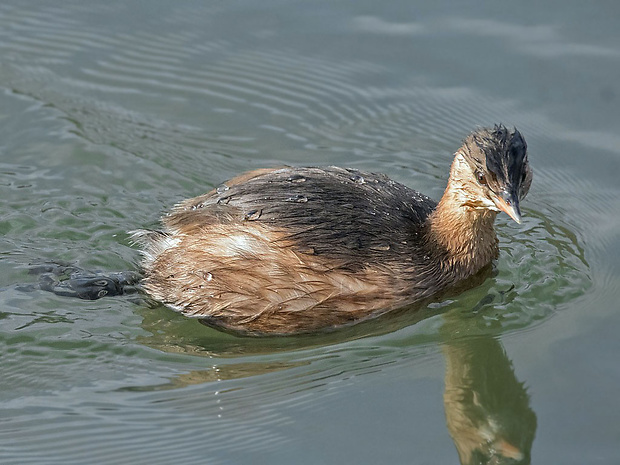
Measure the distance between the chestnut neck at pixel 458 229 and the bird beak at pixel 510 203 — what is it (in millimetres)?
417

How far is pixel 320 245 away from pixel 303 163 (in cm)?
227

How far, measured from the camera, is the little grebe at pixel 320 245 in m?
6.78

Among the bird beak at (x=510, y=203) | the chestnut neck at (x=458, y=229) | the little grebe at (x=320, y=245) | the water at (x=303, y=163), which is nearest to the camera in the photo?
the water at (x=303, y=163)

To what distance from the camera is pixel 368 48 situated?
1002 cm

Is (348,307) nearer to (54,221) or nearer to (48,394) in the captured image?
(48,394)

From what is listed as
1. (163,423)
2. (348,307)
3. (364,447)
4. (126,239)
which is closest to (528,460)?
(364,447)

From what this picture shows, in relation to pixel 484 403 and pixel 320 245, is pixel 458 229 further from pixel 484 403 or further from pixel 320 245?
pixel 484 403

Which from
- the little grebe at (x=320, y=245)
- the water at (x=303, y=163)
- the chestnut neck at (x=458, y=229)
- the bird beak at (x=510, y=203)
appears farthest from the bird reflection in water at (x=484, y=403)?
the bird beak at (x=510, y=203)

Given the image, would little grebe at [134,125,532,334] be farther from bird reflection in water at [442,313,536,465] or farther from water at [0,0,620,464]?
bird reflection in water at [442,313,536,465]

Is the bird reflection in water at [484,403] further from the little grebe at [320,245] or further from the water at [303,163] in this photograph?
the little grebe at [320,245]

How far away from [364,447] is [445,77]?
15.6 feet

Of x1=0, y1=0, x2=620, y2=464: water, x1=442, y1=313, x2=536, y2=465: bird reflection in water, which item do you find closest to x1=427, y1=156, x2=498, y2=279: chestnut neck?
x1=0, y1=0, x2=620, y2=464: water

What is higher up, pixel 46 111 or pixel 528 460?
pixel 46 111

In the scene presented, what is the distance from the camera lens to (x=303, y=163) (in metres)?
8.93
